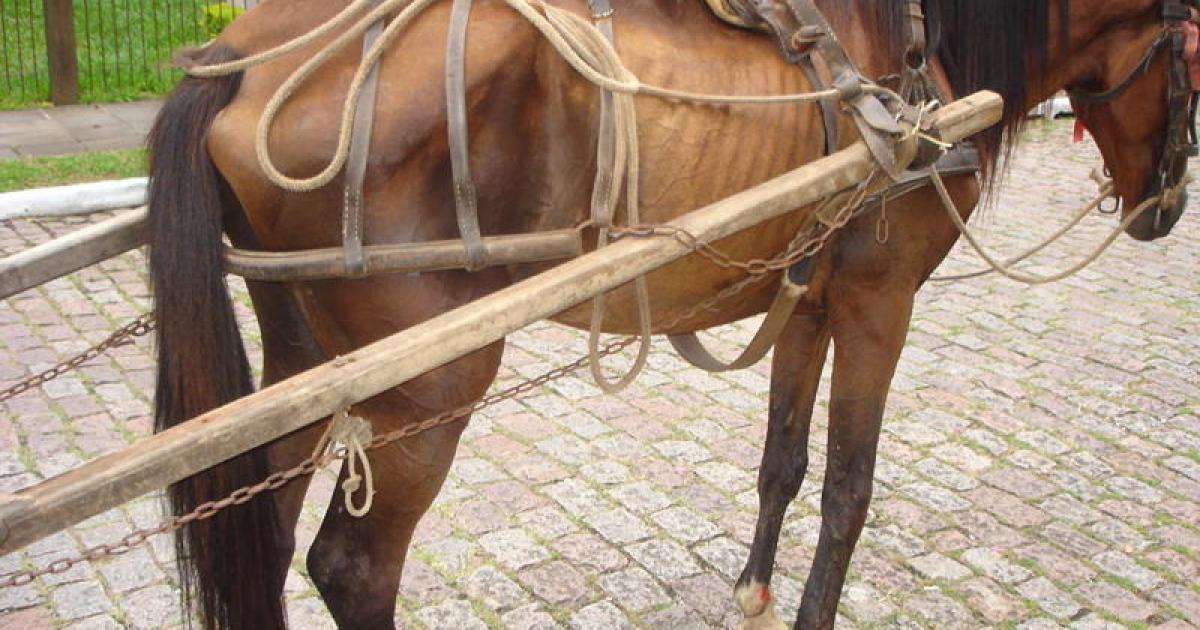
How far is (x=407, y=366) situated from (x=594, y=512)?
2.11m

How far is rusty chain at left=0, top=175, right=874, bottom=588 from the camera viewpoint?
2059 millimetres

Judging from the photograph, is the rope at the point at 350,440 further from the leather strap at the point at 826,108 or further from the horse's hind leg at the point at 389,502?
the leather strap at the point at 826,108

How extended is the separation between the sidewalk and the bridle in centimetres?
587

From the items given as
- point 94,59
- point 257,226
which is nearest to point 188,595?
point 257,226

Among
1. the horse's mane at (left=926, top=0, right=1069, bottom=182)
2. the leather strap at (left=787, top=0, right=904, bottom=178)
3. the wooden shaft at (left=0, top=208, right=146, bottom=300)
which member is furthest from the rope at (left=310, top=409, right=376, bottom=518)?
the horse's mane at (left=926, top=0, right=1069, bottom=182)

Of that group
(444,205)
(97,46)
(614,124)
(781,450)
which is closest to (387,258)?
(444,205)

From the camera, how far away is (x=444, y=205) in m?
2.29

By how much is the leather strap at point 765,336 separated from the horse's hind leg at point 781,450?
27cm

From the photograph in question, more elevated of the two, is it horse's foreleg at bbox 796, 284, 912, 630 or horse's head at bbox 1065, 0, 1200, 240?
horse's head at bbox 1065, 0, 1200, 240

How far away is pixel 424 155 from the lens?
7.36 ft

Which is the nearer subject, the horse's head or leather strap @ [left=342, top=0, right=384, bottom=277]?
leather strap @ [left=342, top=0, right=384, bottom=277]

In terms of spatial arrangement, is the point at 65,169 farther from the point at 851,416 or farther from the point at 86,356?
the point at 851,416

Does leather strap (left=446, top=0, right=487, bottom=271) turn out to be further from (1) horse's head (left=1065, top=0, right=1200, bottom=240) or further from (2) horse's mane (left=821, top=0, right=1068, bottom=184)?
(1) horse's head (left=1065, top=0, right=1200, bottom=240)

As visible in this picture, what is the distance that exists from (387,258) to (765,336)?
1196 millimetres
